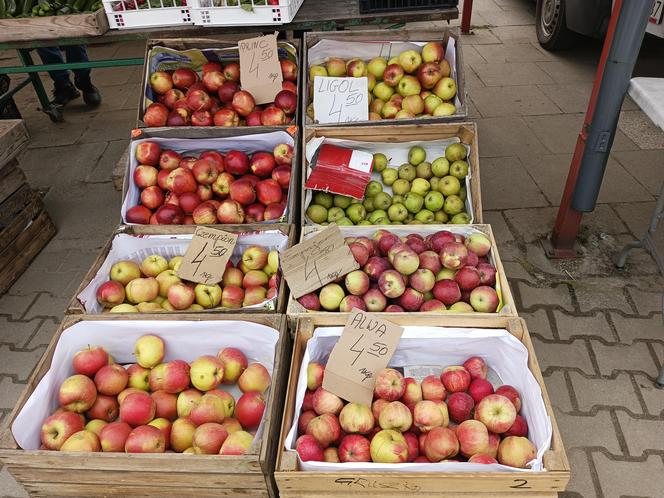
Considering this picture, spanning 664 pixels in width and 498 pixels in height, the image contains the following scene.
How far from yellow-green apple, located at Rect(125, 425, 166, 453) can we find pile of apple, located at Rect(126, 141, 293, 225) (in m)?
1.13

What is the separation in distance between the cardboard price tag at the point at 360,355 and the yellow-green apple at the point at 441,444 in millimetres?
245

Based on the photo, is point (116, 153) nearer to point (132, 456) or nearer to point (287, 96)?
point (287, 96)

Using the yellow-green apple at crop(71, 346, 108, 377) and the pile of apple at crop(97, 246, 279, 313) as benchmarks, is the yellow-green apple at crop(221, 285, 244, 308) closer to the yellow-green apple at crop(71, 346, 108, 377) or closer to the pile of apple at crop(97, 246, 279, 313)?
the pile of apple at crop(97, 246, 279, 313)

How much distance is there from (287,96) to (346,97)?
0.36 metres

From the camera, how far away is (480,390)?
1.76 metres

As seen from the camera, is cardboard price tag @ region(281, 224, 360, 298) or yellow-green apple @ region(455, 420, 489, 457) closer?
yellow-green apple @ region(455, 420, 489, 457)

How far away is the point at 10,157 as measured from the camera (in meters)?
3.17

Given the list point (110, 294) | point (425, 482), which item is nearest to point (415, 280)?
point (425, 482)

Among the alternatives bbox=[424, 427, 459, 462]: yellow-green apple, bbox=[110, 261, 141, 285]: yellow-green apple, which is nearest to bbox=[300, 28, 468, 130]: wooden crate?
bbox=[110, 261, 141, 285]: yellow-green apple

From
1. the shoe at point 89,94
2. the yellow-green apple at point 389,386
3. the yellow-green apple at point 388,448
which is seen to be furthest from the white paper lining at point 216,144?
the shoe at point 89,94

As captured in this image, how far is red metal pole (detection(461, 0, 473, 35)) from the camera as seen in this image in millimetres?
6294

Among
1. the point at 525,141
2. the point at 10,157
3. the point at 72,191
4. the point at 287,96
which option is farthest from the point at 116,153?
the point at 525,141

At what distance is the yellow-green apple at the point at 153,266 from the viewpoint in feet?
7.62

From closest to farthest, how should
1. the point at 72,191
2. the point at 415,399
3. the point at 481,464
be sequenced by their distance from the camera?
the point at 481,464 → the point at 415,399 → the point at 72,191
